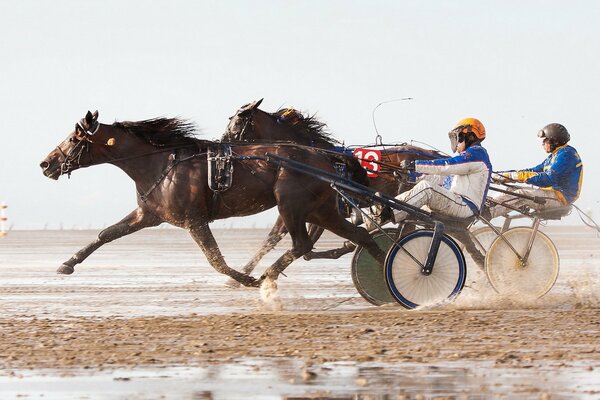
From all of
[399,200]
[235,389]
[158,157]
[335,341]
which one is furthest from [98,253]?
[235,389]

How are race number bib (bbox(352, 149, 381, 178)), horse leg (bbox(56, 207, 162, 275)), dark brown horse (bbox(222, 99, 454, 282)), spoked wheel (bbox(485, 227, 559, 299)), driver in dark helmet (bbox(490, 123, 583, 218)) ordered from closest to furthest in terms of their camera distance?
spoked wheel (bbox(485, 227, 559, 299))
driver in dark helmet (bbox(490, 123, 583, 218))
horse leg (bbox(56, 207, 162, 275))
race number bib (bbox(352, 149, 381, 178))
dark brown horse (bbox(222, 99, 454, 282))

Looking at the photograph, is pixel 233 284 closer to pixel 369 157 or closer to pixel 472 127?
pixel 369 157

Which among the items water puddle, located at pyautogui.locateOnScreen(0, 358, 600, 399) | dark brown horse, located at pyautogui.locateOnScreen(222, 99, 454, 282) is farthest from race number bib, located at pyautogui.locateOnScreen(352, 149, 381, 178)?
water puddle, located at pyautogui.locateOnScreen(0, 358, 600, 399)

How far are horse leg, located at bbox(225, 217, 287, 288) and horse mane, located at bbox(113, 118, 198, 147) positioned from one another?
5.67 ft

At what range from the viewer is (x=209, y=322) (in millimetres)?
11141

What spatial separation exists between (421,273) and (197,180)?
8.53ft

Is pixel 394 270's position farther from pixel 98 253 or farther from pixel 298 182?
pixel 98 253

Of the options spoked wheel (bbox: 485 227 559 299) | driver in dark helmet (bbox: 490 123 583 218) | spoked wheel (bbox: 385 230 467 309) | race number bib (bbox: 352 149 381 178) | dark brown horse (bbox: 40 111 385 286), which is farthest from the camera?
race number bib (bbox: 352 149 381 178)

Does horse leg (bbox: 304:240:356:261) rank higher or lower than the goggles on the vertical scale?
lower

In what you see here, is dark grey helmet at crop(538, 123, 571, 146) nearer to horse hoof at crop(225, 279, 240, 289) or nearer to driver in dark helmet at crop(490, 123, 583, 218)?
driver in dark helmet at crop(490, 123, 583, 218)

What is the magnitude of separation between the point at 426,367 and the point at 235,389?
4.76ft

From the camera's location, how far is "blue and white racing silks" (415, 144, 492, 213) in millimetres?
12273

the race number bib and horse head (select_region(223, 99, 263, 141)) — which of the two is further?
horse head (select_region(223, 99, 263, 141))

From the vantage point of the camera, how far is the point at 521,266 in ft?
43.5
